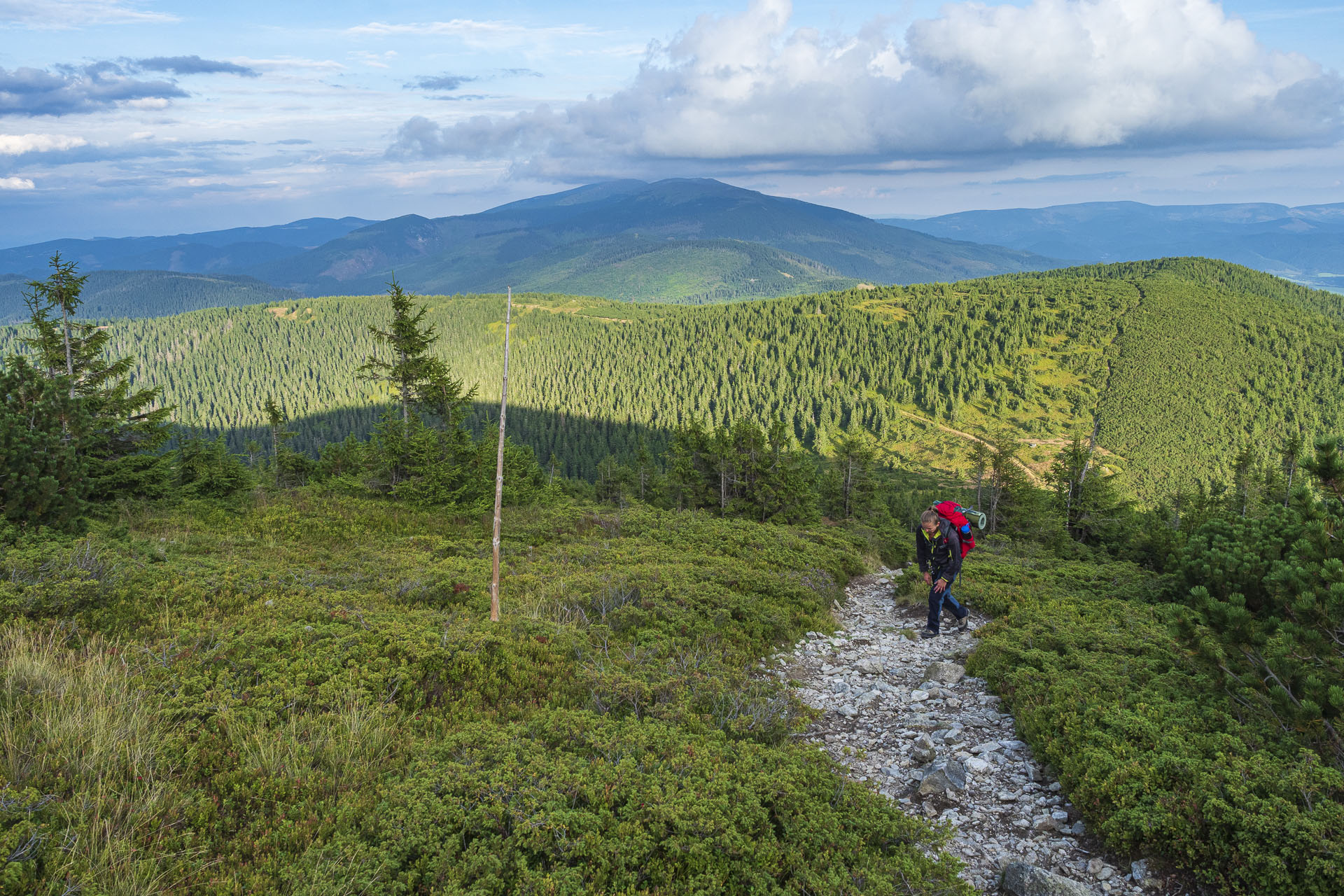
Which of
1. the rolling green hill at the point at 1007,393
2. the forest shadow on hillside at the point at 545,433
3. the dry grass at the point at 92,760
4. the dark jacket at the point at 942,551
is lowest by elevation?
the forest shadow on hillside at the point at 545,433

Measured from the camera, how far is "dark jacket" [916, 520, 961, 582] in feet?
→ 39.8

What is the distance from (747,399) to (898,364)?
5312 cm

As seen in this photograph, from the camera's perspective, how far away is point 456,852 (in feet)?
15.8

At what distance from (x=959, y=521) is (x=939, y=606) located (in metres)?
1.79

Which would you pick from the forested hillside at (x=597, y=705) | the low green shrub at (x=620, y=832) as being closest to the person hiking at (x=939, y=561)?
the forested hillside at (x=597, y=705)

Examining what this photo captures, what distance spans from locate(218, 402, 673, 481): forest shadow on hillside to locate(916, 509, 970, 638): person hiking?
108 meters

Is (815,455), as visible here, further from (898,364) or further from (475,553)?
(475,553)

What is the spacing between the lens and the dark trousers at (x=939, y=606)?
12.4 metres

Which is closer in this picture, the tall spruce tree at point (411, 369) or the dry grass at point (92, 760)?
the dry grass at point (92, 760)

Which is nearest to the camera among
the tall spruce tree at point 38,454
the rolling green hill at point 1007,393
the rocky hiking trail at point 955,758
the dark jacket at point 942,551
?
the rocky hiking trail at point 955,758

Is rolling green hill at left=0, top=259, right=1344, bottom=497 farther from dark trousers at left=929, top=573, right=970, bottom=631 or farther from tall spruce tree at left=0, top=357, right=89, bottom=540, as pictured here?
dark trousers at left=929, top=573, right=970, bottom=631

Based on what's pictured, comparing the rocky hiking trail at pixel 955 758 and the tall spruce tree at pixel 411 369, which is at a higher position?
the tall spruce tree at pixel 411 369

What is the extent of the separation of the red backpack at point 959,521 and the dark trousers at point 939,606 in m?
0.83

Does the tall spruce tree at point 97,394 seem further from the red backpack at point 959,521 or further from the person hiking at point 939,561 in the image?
the red backpack at point 959,521
